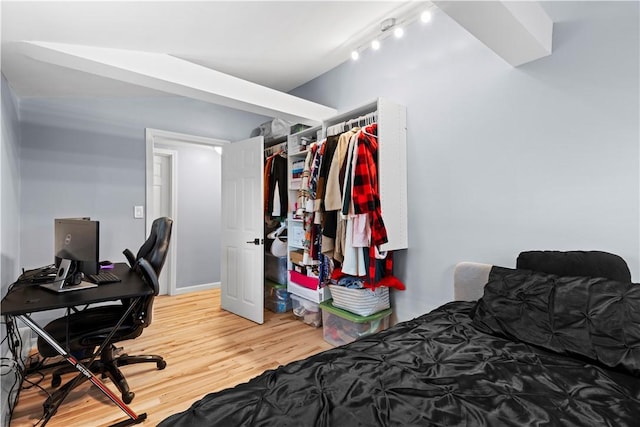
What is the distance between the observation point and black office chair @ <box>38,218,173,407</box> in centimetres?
183

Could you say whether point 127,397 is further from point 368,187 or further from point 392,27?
point 392,27

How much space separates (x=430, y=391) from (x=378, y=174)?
1.61 meters

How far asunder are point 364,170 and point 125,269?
2.09 metres

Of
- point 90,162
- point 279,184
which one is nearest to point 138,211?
point 90,162

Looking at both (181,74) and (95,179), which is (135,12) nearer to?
(181,74)

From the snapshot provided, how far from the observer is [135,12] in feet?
5.63

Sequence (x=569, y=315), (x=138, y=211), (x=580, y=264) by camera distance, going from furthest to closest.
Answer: (x=138, y=211) < (x=580, y=264) < (x=569, y=315)

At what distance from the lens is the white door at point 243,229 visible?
10.5 ft

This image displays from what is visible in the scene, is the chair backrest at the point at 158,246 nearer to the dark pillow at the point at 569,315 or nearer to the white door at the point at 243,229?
the white door at the point at 243,229

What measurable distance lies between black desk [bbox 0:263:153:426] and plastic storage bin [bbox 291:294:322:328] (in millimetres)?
1569

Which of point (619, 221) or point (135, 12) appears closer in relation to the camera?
point (619, 221)

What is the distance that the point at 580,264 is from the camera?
4.89 ft

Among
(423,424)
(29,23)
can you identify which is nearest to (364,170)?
(423,424)

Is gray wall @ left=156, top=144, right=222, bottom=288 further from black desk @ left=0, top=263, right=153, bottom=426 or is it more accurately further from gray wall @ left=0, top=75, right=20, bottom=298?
black desk @ left=0, top=263, right=153, bottom=426
